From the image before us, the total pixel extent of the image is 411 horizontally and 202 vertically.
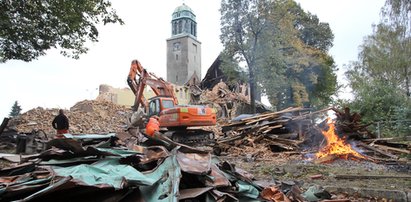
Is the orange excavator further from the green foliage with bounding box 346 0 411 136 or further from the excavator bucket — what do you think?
the green foliage with bounding box 346 0 411 136

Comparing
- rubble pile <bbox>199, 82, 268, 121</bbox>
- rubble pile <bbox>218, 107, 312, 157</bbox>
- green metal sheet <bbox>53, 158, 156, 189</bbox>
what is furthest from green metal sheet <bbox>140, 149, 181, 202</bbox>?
rubble pile <bbox>199, 82, 268, 121</bbox>

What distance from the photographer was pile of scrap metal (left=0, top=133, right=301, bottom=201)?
3061mm

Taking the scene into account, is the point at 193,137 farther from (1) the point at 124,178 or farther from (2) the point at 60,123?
(1) the point at 124,178

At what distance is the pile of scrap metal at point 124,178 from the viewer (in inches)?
120

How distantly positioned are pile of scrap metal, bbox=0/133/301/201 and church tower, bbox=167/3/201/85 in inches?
1830

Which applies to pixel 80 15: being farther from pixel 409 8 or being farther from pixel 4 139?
pixel 409 8

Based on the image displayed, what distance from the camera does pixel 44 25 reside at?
11.6 m

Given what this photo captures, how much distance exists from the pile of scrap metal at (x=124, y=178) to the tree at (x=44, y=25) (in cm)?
788

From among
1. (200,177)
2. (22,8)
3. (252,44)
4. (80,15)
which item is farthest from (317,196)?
(252,44)

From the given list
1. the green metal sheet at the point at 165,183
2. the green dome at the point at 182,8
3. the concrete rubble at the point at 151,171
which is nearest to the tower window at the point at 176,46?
the green dome at the point at 182,8

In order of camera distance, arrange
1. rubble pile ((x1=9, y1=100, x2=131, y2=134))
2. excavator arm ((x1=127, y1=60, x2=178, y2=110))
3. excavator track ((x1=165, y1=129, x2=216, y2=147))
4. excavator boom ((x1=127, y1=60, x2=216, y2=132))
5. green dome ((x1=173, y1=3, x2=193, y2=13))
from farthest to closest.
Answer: green dome ((x1=173, y1=3, x2=193, y2=13))
rubble pile ((x1=9, y1=100, x2=131, y2=134))
excavator arm ((x1=127, y1=60, x2=178, y2=110))
excavator track ((x1=165, y1=129, x2=216, y2=147))
excavator boom ((x1=127, y1=60, x2=216, y2=132))

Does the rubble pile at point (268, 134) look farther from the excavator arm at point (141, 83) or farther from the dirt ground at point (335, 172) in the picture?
the excavator arm at point (141, 83)

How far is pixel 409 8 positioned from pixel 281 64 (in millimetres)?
10290

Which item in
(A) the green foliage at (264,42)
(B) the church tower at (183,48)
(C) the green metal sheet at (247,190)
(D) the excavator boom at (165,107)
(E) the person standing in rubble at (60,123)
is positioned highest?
(B) the church tower at (183,48)
